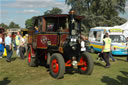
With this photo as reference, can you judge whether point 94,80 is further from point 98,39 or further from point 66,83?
point 98,39

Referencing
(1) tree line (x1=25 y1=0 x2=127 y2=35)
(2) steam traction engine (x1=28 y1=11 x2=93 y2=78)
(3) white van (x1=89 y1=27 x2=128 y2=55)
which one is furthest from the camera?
(1) tree line (x1=25 y1=0 x2=127 y2=35)

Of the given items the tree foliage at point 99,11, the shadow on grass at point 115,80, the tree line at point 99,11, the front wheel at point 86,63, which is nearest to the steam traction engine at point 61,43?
the front wheel at point 86,63

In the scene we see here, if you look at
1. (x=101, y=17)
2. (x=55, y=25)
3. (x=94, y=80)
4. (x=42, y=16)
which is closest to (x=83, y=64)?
(x=94, y=80)

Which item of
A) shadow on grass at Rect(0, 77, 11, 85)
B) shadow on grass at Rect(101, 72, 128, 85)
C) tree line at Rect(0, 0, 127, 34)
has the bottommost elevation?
shadow on grass at Rect(101, 72, 128, 85)

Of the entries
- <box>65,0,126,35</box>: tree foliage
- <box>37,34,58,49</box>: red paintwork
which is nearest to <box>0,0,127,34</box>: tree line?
<box>65,0,126,35</box>: tree foliage

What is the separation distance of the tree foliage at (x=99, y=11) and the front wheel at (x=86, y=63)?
21849 mm

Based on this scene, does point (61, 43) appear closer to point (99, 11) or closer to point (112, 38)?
point (112, 38)

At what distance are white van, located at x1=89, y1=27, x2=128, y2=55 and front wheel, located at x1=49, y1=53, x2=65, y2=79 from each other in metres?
7.53

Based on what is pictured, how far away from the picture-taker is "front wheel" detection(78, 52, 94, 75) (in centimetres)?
695

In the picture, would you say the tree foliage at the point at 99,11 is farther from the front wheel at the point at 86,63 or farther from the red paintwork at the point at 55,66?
the red paintwork at the point at 55,66

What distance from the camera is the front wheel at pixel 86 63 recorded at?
22.8ft

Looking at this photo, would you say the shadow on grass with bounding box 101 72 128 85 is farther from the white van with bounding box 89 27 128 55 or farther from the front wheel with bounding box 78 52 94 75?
the white van with bounding box 89 27 128 55

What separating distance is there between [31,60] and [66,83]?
11.2ft

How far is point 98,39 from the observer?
15414 millimetres
